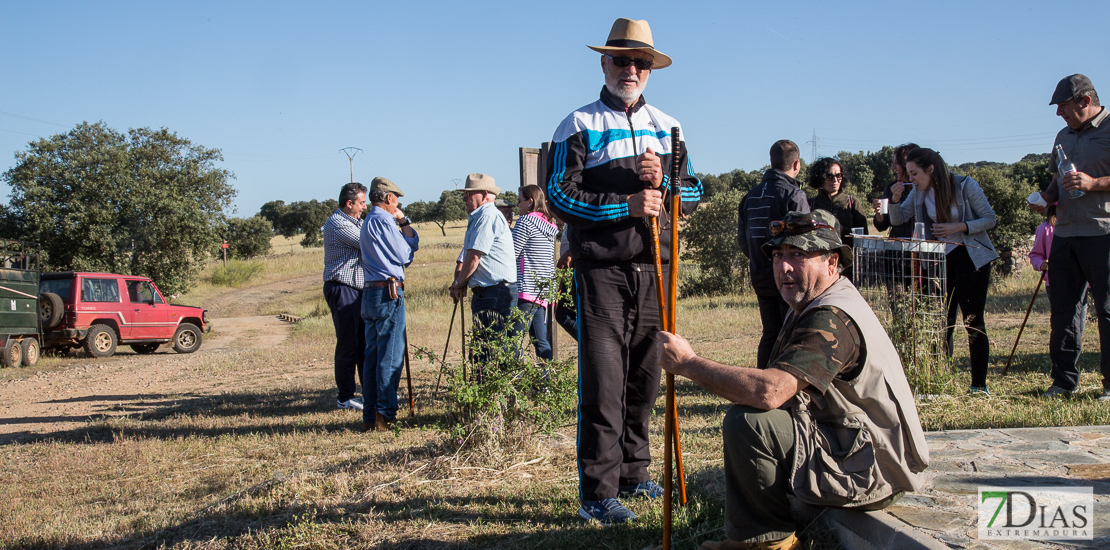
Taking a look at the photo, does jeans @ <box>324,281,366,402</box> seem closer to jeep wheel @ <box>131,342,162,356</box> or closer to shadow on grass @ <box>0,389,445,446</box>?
shadow on grass @ <box>0,389,445,446</box>

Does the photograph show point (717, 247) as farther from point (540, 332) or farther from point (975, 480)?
point (975, 480)

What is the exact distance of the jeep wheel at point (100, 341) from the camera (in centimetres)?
1611

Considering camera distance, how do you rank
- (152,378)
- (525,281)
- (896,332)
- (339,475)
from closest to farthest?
(339,475) < (896,332) < (525,281) < (152,378)

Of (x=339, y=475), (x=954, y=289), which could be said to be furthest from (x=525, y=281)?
(x=954, y=289)

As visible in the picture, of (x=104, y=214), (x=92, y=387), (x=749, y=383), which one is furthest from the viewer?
(x=104, y=214)

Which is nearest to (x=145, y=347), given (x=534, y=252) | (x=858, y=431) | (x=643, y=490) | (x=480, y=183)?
(x=534, y=252)

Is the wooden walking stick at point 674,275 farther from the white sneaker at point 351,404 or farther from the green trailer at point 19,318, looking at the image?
the green trailer at point 19,318

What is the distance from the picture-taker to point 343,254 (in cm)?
699

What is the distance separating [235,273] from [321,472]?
40248 mm

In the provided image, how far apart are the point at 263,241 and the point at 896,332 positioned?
60075 millimetres

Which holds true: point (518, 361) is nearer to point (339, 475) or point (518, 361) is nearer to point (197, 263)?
point (339, 475)

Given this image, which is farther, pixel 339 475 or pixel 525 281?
pixel 525 281

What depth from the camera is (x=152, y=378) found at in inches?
465

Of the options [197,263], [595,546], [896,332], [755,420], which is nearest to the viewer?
[755,420]
